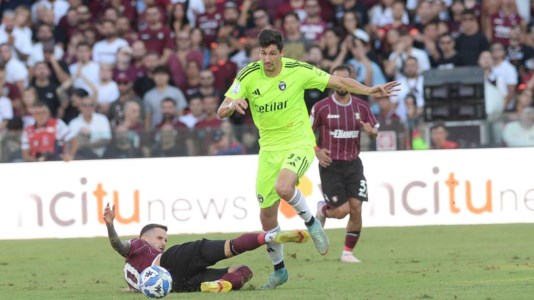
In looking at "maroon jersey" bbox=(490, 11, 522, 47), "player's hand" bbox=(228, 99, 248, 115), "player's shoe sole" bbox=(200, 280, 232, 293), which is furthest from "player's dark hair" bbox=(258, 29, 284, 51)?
"maroon jersey" bbox=(490, 11, 522, 47)

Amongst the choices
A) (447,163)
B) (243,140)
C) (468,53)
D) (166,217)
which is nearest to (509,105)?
(468,53)

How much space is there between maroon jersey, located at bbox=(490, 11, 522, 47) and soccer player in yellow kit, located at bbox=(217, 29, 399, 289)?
12.1m

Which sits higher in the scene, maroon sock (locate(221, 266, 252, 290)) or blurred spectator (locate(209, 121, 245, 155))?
blurred spectator (locate(209, 121, 245, 155))

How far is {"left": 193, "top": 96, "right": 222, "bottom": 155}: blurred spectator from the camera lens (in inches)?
832

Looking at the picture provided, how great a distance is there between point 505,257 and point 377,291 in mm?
3906

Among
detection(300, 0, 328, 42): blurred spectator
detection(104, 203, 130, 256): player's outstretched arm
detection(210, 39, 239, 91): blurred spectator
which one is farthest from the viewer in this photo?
detection(300, 0, 328, 42): blurred spectator

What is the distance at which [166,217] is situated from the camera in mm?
20766

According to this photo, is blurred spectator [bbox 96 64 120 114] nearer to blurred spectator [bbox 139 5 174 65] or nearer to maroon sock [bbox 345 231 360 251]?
blurred spectator [bbox 139 5 174 65]

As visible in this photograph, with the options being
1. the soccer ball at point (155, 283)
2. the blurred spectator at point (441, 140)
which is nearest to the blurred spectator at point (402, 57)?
the blurred spectator at point (441, 140)

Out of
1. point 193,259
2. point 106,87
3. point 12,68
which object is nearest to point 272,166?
point 193,259

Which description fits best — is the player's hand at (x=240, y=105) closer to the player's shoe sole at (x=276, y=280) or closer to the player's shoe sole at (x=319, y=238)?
the player's shoe sole at (x=319, y=238)

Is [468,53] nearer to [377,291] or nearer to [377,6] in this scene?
[377,6]

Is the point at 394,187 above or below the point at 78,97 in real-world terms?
below

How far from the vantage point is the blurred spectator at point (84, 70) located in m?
24.4
